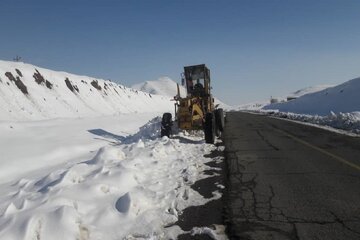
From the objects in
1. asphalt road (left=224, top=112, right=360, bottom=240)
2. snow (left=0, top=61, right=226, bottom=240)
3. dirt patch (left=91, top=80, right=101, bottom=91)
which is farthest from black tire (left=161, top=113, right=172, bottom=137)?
dirt patch (left=91, top=80, right=101, bottom=91)

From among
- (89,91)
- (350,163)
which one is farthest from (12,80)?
(350,163)

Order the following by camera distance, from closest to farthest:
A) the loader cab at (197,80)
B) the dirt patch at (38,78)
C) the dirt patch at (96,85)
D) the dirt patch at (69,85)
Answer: the loader cab at (197,80)
the dirt patch at (38,78)
the dirt patch at (69,85)
the dirt patch at (96,85)

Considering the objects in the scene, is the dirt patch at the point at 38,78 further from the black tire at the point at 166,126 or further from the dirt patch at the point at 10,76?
the black tire at the point at 166,126

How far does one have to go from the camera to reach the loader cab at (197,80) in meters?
17.8

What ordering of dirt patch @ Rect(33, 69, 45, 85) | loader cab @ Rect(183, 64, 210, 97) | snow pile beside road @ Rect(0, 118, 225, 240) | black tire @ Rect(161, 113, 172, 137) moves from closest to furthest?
snow pile beside road @ Rect(0, 118, 225, 240) → black tire @ Rect(161, 113, 172, 137) → loader cab @ Rect(183, 64, 210, 97) → dirt patch @ Rect(33, 69, 45, 85)

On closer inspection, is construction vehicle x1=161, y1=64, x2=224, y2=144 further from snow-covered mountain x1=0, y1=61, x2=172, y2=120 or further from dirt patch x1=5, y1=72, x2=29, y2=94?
dirt patch x1=5, y1=72, x2=29, y2=94

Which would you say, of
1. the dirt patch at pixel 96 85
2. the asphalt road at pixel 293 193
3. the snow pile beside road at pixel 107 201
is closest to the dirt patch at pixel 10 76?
the dirt patch at pixel 96 85

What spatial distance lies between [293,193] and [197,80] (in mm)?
11635

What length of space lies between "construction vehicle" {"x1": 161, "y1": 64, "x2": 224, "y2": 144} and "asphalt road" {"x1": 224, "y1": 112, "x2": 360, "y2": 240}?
2591 millimetres

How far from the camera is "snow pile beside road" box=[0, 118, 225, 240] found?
15.8 feet

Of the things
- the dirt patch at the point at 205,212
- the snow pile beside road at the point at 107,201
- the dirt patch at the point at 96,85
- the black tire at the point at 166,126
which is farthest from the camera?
the dirt patch at the point at 96,85

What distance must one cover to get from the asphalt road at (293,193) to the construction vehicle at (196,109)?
2591 millimetres

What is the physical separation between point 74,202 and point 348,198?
4.23 m

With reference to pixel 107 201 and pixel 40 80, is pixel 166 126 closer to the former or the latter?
pixel 107 201
